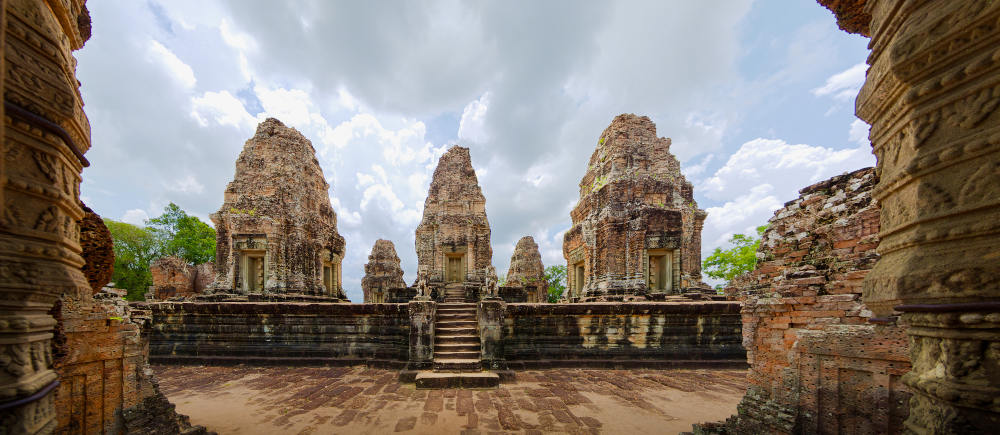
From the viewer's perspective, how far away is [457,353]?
7.49 meters

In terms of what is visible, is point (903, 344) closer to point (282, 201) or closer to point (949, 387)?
point (949, 387)

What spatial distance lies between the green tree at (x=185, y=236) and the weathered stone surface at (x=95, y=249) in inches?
1164

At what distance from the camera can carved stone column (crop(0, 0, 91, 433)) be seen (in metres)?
1.49

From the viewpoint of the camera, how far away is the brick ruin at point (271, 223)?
12.6 metres

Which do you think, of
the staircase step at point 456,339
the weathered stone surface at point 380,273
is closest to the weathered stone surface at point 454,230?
the staircase step at point 456,339

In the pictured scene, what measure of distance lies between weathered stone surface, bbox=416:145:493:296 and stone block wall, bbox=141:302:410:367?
700cm

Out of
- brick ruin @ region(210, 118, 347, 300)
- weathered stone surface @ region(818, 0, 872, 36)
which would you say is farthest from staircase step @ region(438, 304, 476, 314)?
weathered stone surface @ region(818, 0, 872, 36)

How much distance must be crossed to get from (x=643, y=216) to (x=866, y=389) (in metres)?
9.34

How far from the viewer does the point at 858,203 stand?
3332mm

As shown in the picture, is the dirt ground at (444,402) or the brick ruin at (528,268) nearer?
the dirt ground at (444,402)

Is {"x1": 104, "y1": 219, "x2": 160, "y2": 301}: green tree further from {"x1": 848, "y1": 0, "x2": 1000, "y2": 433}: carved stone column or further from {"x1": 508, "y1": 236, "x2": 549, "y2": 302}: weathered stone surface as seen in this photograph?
{"x1": 848, "y1": 0, "x2": 1000, "y2": 433}: carved stone column

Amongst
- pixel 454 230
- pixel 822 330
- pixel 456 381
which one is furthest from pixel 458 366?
pixel 454 230

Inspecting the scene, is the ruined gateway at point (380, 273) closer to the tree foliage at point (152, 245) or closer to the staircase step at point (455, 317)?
the tree foliage at point (152, 245)

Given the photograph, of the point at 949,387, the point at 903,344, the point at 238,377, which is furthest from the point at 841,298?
the point at 238,377
